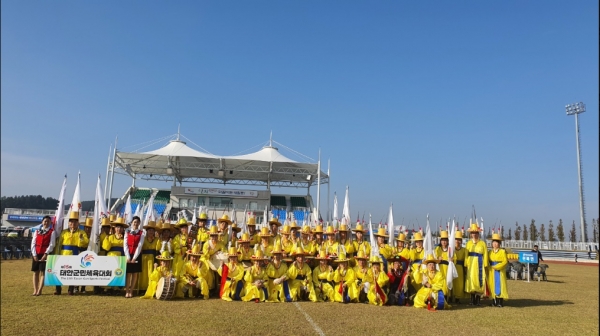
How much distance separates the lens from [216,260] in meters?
9.66

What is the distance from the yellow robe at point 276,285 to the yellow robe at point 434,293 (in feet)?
9.31

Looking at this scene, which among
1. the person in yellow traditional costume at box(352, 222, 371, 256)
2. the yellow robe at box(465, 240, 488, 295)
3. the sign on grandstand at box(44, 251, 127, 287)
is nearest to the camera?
the sign on grandstand at box(44, 251, 127, 287)

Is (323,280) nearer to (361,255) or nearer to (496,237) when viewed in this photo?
(361,255)

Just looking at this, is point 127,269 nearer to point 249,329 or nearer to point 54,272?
point 54,272

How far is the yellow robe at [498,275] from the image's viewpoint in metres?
9.38

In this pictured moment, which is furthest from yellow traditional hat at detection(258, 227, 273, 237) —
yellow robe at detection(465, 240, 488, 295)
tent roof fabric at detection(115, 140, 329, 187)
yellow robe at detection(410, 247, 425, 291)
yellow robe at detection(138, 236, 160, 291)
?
tent roof fabric at detection(115, 140, 329, 187)

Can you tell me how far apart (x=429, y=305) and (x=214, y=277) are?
480cm

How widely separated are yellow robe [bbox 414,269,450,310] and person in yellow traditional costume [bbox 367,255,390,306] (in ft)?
2.38

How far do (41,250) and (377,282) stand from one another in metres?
7.26

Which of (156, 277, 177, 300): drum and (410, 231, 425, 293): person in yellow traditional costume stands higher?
(410, 231, 425, 293): person in yellow traditional costume

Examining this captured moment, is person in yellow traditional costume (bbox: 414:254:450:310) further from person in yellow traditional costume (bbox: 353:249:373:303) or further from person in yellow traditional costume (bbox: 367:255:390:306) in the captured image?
person in yellow traditional costume (bbox: 353:249:373:303)

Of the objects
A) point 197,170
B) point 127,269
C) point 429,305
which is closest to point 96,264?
point 127,269

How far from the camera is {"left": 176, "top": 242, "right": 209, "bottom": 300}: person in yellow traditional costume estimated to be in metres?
9.12

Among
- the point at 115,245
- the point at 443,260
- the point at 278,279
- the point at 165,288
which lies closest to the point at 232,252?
the point at 278,279
